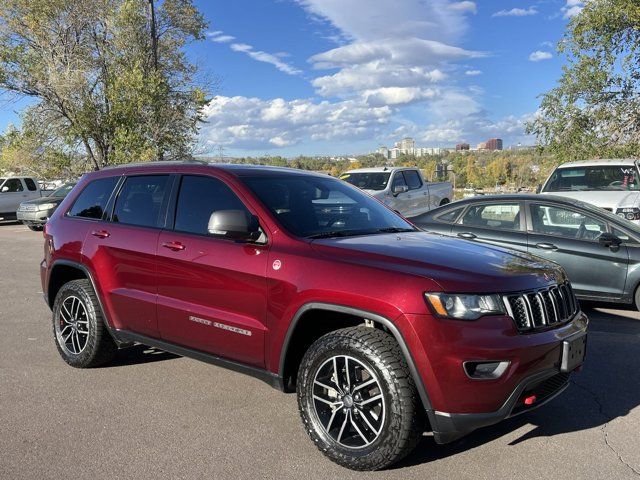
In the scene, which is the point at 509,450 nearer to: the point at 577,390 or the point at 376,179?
the point at 577,390

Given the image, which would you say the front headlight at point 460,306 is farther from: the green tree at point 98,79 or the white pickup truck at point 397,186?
the green tree at point 98,79

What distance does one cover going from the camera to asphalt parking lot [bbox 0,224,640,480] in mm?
3318

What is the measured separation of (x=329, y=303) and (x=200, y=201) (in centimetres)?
153

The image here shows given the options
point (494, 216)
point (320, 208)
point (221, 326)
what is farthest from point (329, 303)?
point (494, 216)

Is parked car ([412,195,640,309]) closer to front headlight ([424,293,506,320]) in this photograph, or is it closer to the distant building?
front headlight ([424,293,506,320])

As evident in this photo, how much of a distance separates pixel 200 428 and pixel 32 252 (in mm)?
12412

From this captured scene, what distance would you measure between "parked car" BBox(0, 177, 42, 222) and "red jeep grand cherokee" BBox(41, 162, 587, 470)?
21913mm

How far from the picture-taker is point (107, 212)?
5.03 metres

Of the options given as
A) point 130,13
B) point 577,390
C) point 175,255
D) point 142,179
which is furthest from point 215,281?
point 130,13

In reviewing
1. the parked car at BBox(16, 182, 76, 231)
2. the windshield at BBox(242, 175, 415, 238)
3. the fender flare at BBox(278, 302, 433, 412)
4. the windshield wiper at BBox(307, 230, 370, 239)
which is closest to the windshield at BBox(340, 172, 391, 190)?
the parked car at BBox(16, 182, 76, 231)

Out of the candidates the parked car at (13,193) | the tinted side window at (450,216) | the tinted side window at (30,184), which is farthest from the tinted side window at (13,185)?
the tinted side window at (450,216)

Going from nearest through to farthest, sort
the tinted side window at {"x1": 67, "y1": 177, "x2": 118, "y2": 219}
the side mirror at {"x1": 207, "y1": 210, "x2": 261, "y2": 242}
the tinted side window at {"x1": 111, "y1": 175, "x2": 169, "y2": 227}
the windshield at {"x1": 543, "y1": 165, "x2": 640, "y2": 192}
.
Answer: the side mirror at {"x1": 207, "y1": 210, "x2": 261, "y2": 242}
the tinted side window at {"x1": 111, "y1": 175, "x2": 169, "y2": 227}
the tinted side window at {"x1": 67, "y1": 177, "x2": 118, "y2": 219}
the windshield at {"x1": 543, "y1": 165, "x2": 640, "y2": 192}

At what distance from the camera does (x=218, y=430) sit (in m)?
3.85

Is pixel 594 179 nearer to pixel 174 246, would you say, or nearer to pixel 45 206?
pixel 174 246
